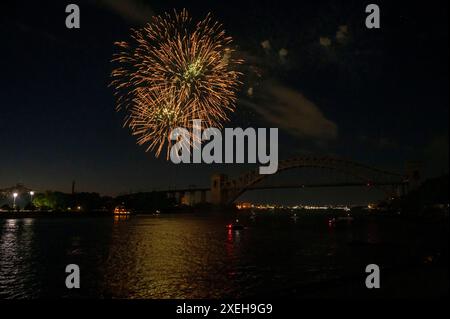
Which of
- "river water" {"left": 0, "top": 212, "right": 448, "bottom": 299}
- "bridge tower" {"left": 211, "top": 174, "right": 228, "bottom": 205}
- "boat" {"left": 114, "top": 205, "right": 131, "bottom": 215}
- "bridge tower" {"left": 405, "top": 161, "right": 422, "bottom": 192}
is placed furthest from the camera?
"bridge tower" {"left": 211, "top": 174, "right": 228, "bottom": 205}

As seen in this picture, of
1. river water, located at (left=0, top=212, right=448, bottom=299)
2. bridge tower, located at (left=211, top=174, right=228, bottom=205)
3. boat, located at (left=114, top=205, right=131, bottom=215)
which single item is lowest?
boat, located at (left=114, top=205, right=131, bottom=215)

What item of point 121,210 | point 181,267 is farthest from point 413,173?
point 181,267

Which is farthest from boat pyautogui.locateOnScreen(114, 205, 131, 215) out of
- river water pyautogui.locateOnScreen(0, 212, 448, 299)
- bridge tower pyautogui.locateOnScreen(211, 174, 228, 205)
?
river water pyautogui.locateOnScreen(0, 212, 448, 299)

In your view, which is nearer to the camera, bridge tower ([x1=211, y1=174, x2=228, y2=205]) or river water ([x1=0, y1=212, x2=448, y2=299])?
river water ([x1=0, y1=212, x2=448, y2=299])

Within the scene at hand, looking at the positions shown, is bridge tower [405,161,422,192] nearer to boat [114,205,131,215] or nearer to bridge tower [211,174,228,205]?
bridge tower [211,174,228,205]

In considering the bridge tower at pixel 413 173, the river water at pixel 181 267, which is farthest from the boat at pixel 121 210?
the river water at pixel 181 267

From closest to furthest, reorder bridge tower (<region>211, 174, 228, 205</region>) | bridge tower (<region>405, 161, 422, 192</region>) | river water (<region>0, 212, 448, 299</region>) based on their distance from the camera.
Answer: river water (<region>0, 212, 448, 299</region>) < bridge tower (<region>405, 161, 422, 192</region>) < bridge tower (<region>211, 174, 228, 205</region>)

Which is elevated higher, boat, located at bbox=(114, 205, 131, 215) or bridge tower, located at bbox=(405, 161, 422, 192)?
bridge tower, located at bbox=(405, 161, 422, 192)
